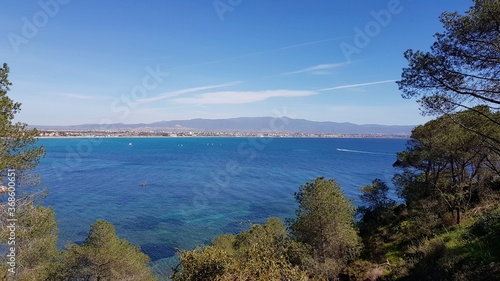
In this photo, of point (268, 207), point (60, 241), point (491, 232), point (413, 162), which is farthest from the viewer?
point (268, 207)

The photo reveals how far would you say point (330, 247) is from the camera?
23.0 m

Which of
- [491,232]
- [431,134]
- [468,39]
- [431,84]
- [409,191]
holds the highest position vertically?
[468,39]

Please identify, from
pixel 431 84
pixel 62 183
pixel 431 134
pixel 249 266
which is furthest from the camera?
pixel 62 183

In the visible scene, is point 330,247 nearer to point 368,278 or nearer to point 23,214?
point 368,278

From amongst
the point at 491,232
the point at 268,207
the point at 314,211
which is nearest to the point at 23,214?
the point at 314,211

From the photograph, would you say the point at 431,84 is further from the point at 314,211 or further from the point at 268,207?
the point at 268,207

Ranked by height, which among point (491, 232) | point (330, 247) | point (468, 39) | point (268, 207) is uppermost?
point (468, 39)

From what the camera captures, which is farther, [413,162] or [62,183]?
[62,183]

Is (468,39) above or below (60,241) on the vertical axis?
above

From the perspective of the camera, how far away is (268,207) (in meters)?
54.7

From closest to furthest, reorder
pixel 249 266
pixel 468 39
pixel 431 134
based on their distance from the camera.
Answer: pixel 249 266, pixel 468 39, pixel 431 134

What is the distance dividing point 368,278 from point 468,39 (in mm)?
13809

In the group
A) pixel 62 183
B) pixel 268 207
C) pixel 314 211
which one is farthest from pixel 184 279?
pixel 62 183

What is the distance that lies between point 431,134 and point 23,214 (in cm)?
2879
